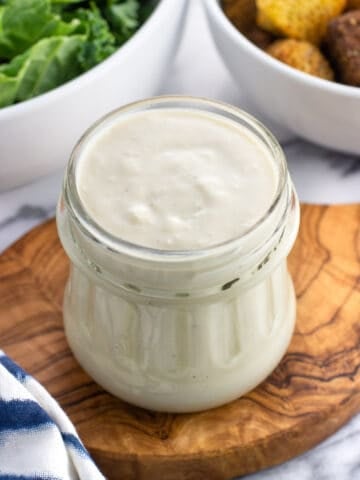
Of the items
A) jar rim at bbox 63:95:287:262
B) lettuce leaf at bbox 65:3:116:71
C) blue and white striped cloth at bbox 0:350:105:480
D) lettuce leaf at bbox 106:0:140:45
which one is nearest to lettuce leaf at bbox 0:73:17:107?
lettuce leaf at bbox 65:3:116:71

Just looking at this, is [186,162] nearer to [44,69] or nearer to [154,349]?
[154,349]

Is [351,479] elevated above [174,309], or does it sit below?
below

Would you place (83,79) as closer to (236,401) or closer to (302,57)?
(302,57)

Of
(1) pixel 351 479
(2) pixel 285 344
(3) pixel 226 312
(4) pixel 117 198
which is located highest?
(4) pixel 117 198

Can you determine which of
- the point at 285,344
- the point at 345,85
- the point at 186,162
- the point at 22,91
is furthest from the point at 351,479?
the point at 22,91

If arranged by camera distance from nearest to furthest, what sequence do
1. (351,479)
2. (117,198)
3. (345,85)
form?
(117,198), (351,479), (345,85)

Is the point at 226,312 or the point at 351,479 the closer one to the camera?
the point at 226,312

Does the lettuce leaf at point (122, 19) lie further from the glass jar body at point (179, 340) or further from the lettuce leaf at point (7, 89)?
the glass jar body at point (179, 340)
